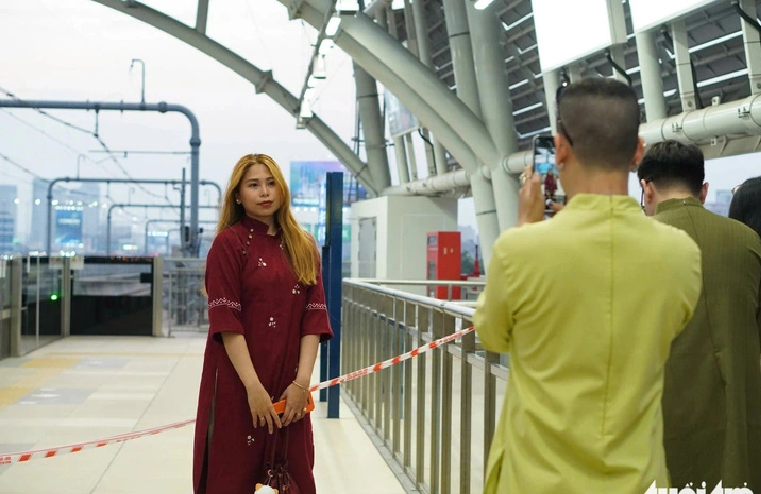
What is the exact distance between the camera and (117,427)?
809 centimetres

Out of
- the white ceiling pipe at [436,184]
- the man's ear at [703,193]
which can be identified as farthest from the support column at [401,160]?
the man's ear at [703,193]

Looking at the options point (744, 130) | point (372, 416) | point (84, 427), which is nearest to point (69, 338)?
point (84, 427)

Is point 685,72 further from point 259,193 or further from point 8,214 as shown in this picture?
point 8,214

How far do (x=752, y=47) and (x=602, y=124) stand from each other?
32.9 feet

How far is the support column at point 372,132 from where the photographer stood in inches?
1134

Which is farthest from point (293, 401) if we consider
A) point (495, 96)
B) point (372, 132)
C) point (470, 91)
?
point (372, 132)

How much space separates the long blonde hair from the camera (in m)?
3.42

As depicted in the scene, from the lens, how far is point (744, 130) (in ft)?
35.6

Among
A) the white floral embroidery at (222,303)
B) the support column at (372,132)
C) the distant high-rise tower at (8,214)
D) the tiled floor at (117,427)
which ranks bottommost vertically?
the tiled floor at (117,427)

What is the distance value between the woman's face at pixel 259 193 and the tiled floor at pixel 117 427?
289cm

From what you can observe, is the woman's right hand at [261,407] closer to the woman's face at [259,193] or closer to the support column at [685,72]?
the woman's face at [259,193]

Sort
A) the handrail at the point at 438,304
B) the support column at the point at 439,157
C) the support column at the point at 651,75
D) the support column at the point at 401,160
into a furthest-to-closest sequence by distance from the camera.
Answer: the support column at the point at 401,160
the support column at the point at 439,157
the support column at the point at 651,75
the handrail at the point at 438,304

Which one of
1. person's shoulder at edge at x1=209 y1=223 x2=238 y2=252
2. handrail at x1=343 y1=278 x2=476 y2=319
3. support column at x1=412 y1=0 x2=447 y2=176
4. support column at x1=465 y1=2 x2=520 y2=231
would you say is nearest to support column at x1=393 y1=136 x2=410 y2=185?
support column at x1=412 y1=0 x2=447 y2=176

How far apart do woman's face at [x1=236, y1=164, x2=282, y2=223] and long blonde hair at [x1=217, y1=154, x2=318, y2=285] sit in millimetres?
16
